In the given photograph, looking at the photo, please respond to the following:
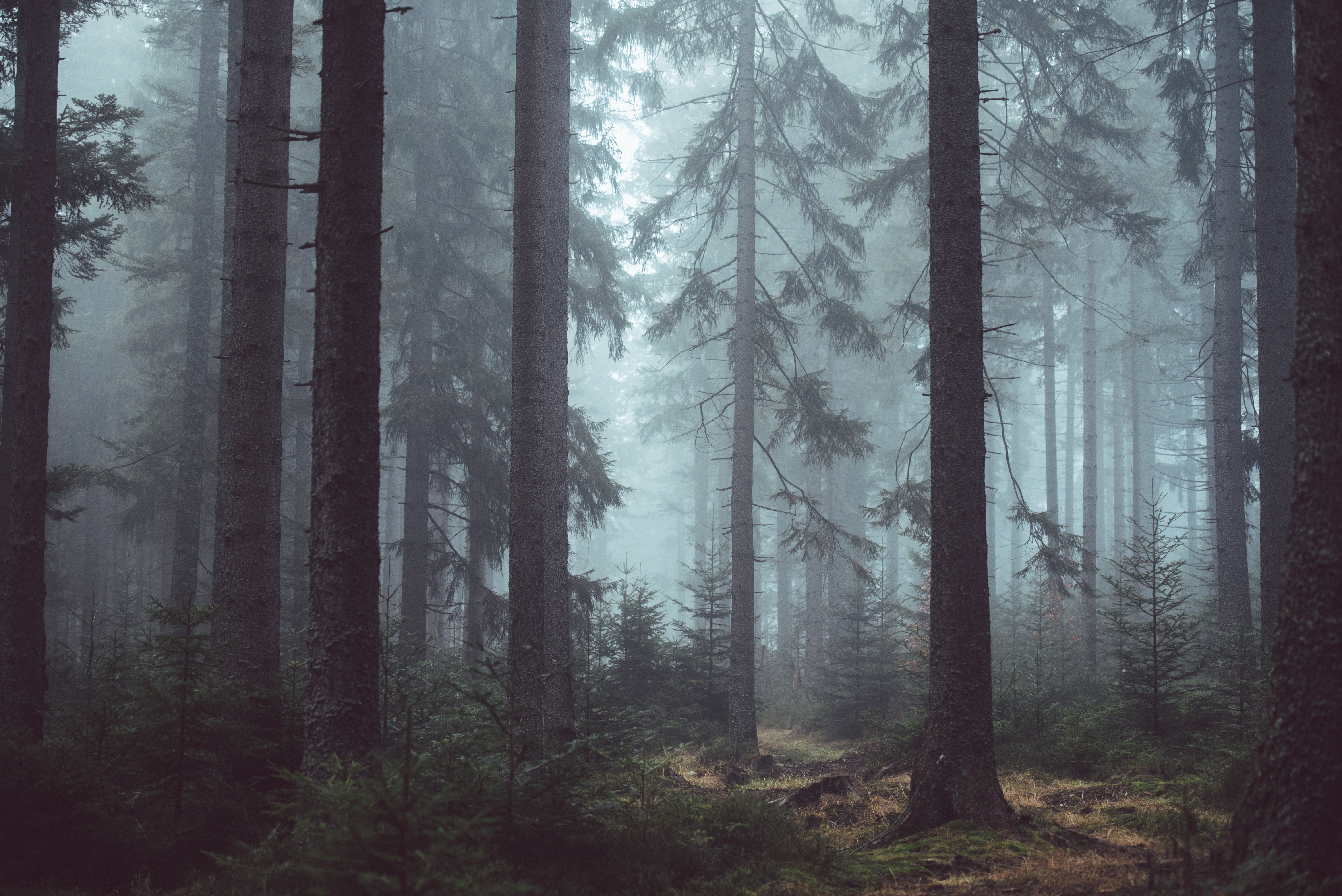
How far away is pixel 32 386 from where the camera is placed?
8.09 m

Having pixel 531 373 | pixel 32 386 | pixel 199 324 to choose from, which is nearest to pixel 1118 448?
pixel 531 373

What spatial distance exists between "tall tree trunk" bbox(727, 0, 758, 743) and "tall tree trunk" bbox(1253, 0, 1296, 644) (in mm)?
7228

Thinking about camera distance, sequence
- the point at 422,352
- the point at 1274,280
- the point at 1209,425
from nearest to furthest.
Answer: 1. the point at 1274,280
2. the point at 422,352
3. the point at 1209,425

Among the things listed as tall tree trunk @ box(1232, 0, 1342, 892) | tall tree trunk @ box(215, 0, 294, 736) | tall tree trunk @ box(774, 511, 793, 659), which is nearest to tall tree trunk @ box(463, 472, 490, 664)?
tall tree trunk @ box(215, 0, 294, 736)

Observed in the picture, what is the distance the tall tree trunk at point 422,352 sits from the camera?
16797 millimetres

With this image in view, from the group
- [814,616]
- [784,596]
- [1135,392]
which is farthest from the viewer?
[1135,392]

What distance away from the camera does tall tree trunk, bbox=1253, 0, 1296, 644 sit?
11.2 meters

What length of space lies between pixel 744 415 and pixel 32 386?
988cm

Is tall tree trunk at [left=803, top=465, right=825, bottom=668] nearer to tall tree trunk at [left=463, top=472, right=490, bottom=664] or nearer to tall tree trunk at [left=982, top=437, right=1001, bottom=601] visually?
tall tree trunk at [left=982, top=437, right=1001, bottom=601]

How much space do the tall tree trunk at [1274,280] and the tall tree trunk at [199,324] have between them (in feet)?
55.7

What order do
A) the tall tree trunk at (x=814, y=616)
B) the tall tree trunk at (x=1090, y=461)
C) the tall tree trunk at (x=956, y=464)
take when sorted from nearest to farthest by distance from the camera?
the tall tree trunk at (x=956, y=464) < the tall tree trunk at (x=1090, y=461) < the tall tree trunk at (x=814, y=616)

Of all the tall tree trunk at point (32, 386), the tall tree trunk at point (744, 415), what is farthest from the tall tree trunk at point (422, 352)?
the tall tree trunk at point (32, 386)

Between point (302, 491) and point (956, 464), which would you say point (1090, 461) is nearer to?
point (956, 464)

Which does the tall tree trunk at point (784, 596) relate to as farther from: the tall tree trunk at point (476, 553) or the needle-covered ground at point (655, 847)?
the needle-covered ground at point (655, 847)
